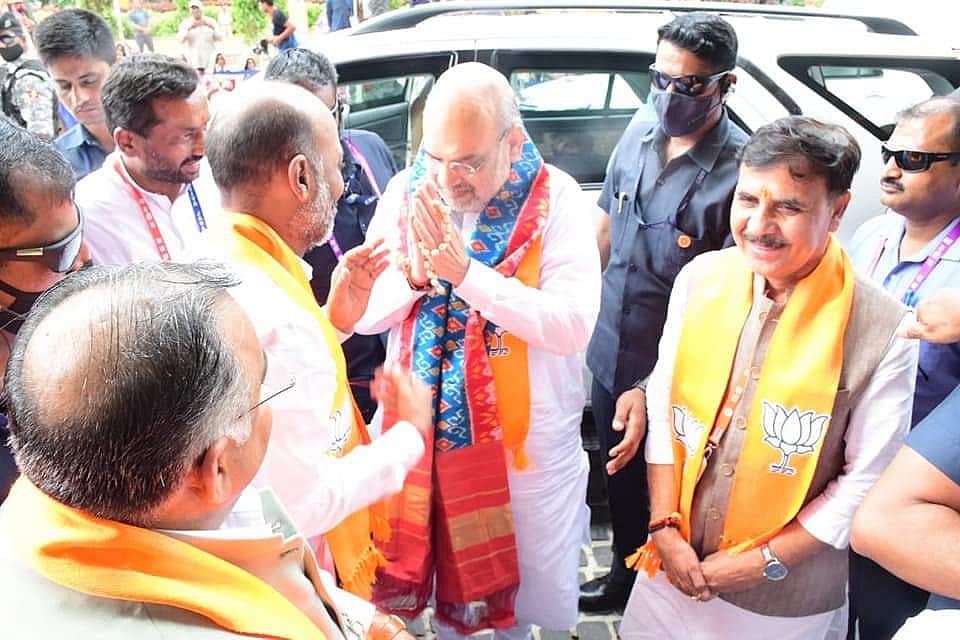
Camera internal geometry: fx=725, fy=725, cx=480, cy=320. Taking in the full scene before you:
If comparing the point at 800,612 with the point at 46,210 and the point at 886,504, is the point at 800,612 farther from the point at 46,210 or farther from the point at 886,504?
the point at 46,210

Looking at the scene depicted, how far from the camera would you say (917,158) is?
2328 mm

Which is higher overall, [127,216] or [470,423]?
[127,216]

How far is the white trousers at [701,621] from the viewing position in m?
2.00

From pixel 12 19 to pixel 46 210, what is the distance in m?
6.00

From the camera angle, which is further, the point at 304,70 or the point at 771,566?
the point at 304,70

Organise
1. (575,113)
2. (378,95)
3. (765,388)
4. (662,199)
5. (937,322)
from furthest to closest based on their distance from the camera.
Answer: (575,113) → (378,95) → (662,199) → (765,388) → (937,322)

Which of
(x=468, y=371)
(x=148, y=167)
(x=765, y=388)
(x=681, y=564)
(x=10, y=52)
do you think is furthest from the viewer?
(x=10, y=52)

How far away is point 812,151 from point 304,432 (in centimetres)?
140

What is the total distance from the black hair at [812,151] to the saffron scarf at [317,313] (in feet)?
3.88

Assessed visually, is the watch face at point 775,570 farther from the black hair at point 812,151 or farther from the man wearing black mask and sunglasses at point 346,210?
Result: the man wearing black mask and sunglasses at point 346,210

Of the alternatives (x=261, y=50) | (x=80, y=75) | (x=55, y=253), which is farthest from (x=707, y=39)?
(x=261, y=50)

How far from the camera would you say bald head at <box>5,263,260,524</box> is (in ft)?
2.88

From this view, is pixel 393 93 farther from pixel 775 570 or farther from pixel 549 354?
pixel 775 570

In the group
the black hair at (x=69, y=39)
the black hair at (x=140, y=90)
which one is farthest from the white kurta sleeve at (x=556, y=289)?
the black hair at (x=69, y=39)
